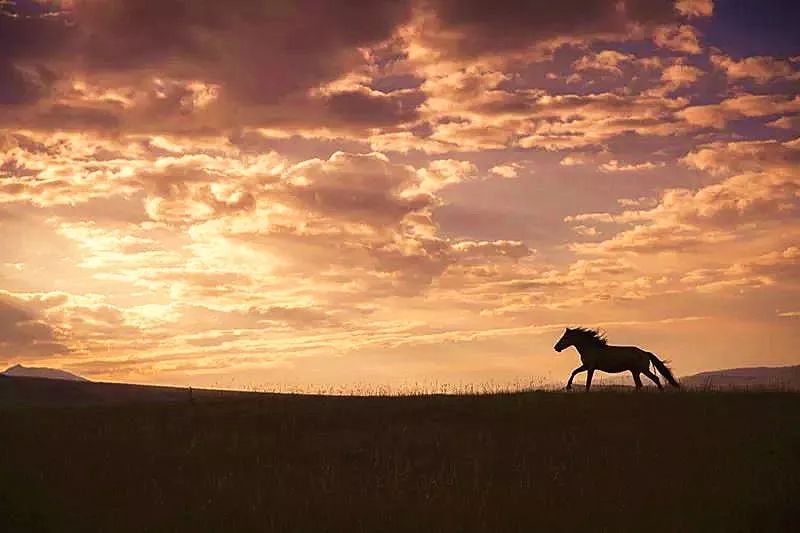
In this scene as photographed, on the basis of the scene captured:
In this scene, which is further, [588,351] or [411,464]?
[588,351]

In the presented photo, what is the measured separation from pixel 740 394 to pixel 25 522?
75.3ft

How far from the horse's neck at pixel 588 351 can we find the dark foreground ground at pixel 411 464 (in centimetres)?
347

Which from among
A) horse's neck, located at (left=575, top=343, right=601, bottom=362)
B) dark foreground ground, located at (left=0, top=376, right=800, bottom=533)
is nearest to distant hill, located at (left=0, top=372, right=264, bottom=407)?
dark foreground ground, located at (left=0, top=376, right=800, bottom=533)

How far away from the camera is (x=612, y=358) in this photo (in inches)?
1329

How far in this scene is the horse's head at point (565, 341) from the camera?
34875 mm

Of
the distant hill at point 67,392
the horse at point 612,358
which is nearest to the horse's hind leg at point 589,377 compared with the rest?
the horse at point 612,358

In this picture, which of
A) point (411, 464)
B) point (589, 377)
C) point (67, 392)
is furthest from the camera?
point (67, 392)

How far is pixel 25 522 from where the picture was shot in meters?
17.4

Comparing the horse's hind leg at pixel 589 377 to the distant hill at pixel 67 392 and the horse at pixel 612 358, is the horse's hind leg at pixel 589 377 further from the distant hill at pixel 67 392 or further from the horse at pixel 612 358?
the distant hill at pixel 67 392

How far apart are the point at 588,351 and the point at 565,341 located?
3.87 feet

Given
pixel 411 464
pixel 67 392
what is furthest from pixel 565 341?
pixel 67 392

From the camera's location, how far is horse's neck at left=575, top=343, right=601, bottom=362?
111 ft

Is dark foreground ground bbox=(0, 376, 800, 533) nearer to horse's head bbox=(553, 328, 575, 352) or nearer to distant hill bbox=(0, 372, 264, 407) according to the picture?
horse's head bbox=(553, 328, 575, 352)

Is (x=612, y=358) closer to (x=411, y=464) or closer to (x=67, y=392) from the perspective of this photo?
(x=411, y=464)
